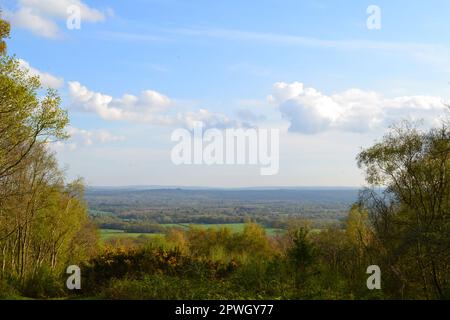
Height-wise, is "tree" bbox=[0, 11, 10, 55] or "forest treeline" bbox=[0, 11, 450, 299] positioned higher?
"tree" bbox=[0, 11, 10, 55]

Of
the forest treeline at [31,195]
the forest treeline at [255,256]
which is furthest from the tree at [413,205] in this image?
the forest treeline at [31,195]

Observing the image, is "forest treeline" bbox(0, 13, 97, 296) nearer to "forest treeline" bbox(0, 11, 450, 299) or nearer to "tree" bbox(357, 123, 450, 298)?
"forest treeline" bbox(0, 11, 450, 299)

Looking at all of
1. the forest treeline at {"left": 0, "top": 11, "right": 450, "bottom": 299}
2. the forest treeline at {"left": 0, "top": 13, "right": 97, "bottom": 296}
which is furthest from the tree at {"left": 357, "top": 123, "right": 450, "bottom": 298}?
the forest treeline at {"left": 0, "top": 13, "right": 97, "bottom": 296}

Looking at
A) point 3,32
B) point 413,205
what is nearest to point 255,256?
point 413,205

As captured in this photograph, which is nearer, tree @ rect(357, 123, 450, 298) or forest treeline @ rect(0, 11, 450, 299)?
forest treeline @ rect(0, 11, 450, 299)

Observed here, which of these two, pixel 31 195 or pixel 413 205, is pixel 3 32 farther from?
pixel 413 205

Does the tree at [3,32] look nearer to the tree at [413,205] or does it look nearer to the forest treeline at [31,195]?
the forest treeline at [31,195]
